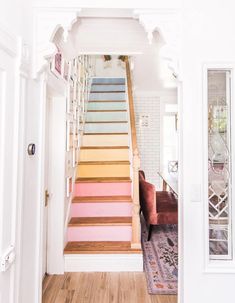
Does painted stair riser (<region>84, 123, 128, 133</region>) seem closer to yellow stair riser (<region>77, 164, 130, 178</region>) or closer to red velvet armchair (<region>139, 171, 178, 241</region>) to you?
yellow stair riser (<region>77, 164, 130, 178</region>)

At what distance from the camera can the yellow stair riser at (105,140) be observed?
4.43 metres

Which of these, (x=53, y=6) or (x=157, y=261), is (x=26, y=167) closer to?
(x=53, y=6)

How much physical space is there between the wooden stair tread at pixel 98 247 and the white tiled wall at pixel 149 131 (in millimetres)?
3421

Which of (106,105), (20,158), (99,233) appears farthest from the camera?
(106,105)

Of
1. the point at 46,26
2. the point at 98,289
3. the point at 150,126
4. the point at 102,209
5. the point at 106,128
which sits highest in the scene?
the point at 46,26

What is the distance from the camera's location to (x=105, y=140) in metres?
4.46

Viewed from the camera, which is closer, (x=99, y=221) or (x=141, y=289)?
(x=141, y=289)

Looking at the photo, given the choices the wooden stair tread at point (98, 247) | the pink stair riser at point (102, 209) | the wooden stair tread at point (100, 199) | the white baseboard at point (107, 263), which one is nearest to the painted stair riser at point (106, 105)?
the wooden stair tread at point (100, 199)

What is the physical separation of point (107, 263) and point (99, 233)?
39 cm

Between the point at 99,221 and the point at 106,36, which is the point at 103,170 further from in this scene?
the point at 106,36

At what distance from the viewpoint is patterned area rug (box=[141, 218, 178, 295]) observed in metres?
2.55

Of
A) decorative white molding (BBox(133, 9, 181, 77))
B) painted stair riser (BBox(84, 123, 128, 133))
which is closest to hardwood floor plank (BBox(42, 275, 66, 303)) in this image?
decorative white molding (BBox(133, 9, 181, 77))

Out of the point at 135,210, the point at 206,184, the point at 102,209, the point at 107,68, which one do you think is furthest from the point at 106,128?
the point at 206,184

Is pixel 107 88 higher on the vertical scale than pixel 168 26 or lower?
higher
